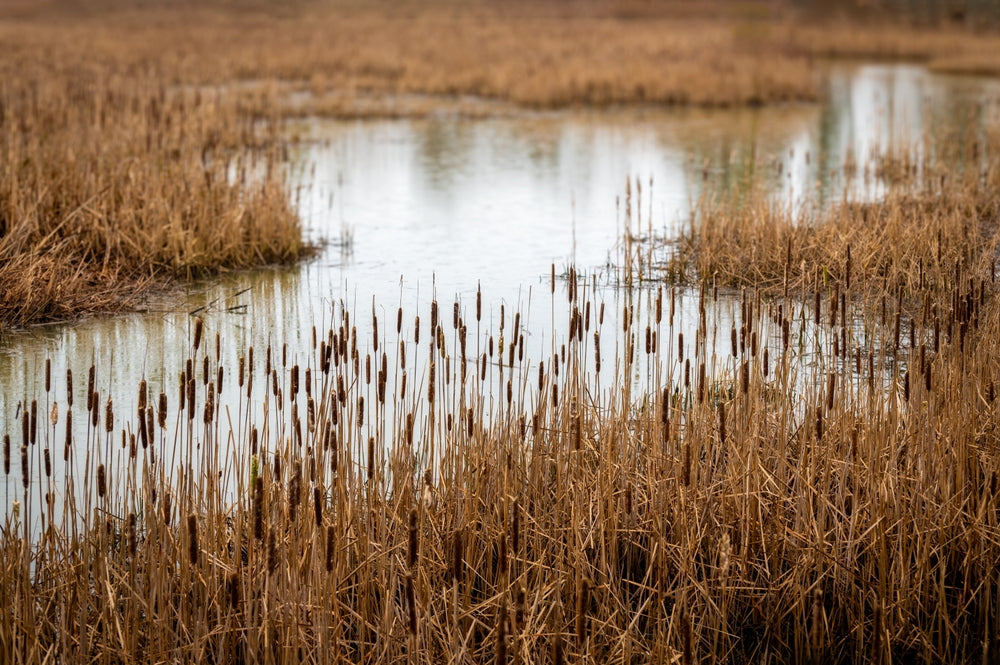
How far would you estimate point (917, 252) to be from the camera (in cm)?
594

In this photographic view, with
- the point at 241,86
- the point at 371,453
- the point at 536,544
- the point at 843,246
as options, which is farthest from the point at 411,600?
the point at 241,86

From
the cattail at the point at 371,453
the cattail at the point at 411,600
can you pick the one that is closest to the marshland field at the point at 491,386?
the cattail at the point at 411,600

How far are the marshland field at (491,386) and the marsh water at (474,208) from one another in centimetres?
5

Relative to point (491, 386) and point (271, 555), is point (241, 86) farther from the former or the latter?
point (271, 555)

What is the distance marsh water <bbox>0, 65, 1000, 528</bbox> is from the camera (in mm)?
5172

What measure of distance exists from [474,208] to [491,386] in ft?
19.2

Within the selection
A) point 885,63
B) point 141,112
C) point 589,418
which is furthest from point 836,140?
point 885,63

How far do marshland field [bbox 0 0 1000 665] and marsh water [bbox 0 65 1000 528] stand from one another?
0.15ft

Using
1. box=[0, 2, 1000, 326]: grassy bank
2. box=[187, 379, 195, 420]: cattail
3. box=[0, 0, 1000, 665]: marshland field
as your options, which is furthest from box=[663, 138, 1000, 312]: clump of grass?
box=[187, 379, 195, 420]: cattail

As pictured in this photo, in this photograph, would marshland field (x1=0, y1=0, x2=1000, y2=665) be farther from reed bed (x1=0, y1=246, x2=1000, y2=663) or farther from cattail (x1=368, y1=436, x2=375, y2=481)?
cattail (x1=368, y1=436, x2=375, y2=481)

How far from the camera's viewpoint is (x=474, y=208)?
888cm

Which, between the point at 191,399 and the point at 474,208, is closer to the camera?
the point at 191,399

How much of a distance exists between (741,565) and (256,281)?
172 inches

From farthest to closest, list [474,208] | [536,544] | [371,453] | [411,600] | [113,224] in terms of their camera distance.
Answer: [474,208]
[113,224]
[536,544]
[371,453]
[411,600]
